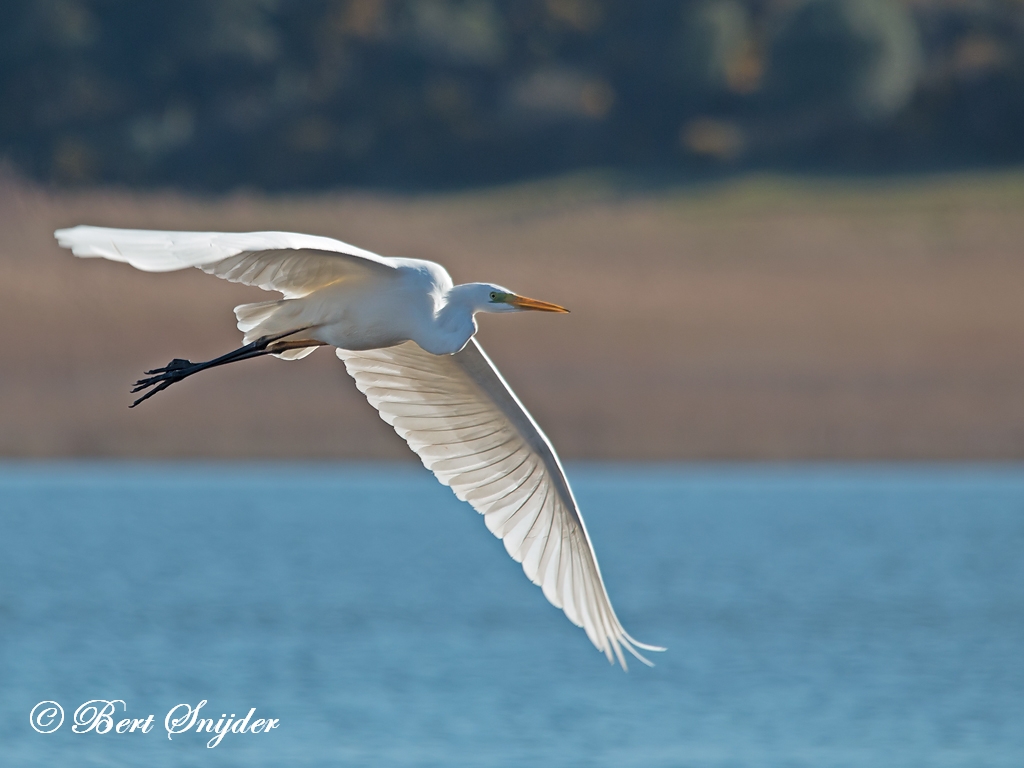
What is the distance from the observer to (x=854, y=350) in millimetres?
23312

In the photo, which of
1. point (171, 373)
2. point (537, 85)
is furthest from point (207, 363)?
point (537, 85)

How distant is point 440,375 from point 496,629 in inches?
236

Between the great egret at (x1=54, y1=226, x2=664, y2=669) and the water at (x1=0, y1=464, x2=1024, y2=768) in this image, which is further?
the water at (x1=0, y1=464, x2=1024, y2=768)

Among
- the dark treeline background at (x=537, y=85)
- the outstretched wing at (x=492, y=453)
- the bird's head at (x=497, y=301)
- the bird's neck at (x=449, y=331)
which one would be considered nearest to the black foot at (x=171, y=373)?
the outstretched wing at (x=492, y=453)

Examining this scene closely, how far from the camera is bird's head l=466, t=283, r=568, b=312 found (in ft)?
26.6

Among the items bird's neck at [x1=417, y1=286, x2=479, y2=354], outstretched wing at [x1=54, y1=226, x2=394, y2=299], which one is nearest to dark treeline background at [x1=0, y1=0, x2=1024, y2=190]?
outstretched wing at [x1=54, y1=226, x2=394, y2=299]

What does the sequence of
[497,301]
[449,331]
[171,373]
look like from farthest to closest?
1. [171,373]
2. [497,301]
3. [449,331]

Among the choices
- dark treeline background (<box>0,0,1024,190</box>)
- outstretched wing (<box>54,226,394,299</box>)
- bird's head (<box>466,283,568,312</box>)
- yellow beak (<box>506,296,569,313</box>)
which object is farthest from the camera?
dark treeline background (<box>0,0,1024,190</box>)

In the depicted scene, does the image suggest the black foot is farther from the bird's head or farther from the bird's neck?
the bird's head

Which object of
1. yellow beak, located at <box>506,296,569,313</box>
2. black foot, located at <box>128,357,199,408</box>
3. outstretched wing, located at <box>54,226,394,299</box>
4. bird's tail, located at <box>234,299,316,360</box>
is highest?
outstretched wing, located at <box>54,226,394,299</box>

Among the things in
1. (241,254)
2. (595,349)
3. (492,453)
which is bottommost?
(595,349)

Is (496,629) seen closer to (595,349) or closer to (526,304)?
(526,304)

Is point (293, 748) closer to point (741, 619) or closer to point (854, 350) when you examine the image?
point (741, 619)

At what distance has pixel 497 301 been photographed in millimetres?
8203
